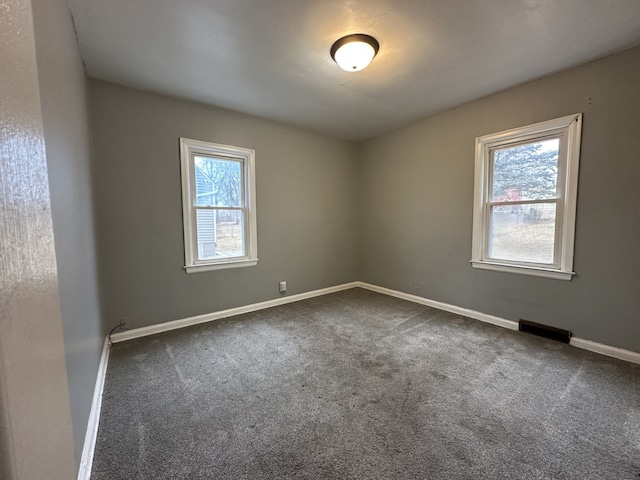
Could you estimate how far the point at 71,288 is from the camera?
1319 mm

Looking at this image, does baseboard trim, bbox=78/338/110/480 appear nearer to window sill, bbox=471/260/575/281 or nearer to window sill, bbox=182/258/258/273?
window sill, bbox=182/258/258/273

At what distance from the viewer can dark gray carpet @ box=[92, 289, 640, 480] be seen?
4.40 ft

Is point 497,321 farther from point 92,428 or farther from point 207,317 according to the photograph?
point 92,428

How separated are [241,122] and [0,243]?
11.1 feet

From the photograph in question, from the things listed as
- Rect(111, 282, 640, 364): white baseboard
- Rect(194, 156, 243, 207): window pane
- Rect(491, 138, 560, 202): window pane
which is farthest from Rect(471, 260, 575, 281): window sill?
Rect(194, 156, 243, 207): window pane

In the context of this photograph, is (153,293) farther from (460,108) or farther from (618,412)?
(460,108)

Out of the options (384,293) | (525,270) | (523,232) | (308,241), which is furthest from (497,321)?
→ (308,241)

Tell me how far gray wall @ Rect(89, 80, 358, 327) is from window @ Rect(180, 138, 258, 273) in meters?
0.10

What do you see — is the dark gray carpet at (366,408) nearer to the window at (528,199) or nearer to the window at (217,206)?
the window at (528,199)

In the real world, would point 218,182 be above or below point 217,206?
above

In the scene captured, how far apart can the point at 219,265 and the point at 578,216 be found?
3760 millimetres

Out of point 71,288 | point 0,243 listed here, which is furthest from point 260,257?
point 0,243

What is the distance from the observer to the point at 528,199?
2.82 metres

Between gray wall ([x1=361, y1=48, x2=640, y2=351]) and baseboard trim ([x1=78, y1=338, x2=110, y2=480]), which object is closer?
baseboard trim ([x1=78, y1=338, x2=110, y2=480])
